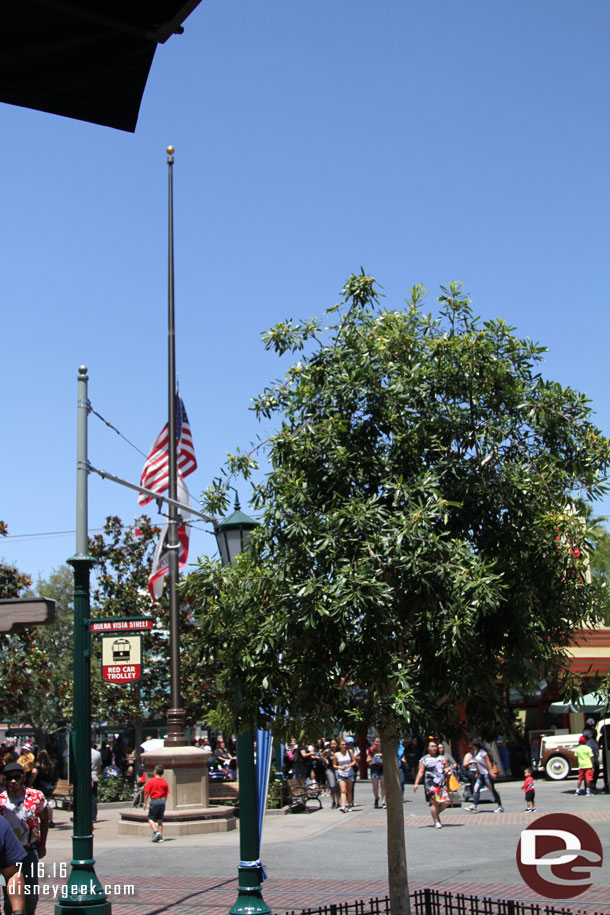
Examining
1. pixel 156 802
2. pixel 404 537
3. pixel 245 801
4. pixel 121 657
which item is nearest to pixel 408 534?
pixel 404 537

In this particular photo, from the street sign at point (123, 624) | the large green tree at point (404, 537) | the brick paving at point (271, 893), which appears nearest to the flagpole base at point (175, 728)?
the brick paving at point (271, 893)

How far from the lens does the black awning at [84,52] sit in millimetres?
2902

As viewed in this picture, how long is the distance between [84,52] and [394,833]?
6.81 m

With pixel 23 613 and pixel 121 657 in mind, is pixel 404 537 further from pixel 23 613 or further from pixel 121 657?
pixel 121 657

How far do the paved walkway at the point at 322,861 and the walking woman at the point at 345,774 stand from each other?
73 centimetres

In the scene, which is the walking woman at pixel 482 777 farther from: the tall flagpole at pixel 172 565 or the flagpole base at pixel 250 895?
the flagpole base at pixel 250 895

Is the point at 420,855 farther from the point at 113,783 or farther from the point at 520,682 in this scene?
the point at 113,783

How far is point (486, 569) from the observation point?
22.3 feet

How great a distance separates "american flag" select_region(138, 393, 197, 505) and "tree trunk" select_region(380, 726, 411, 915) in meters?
14.5

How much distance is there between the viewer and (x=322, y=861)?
15.3 meters

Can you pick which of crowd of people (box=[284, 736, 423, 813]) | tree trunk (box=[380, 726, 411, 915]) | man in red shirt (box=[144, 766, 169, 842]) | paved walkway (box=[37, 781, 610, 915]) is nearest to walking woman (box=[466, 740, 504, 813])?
paved walkway (box=[37, 781, 610, 915])

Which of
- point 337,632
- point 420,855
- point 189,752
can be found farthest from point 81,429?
point 189,752

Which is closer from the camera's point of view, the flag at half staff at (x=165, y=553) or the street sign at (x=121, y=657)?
the street sign at (x=121, y=657)

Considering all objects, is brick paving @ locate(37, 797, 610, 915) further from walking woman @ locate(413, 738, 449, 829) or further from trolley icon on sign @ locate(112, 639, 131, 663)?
trolley icon on sign @ locate(112, 639, 131, 663)
